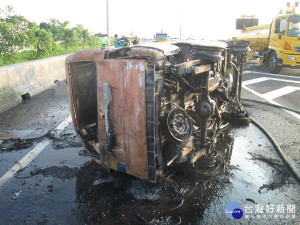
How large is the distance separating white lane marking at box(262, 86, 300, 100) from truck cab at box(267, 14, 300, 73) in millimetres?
3032

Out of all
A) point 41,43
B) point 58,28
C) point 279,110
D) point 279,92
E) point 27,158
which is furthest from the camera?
point 58,28

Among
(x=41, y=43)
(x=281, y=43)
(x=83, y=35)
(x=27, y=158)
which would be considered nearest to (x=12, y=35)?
(x=41, y=43)

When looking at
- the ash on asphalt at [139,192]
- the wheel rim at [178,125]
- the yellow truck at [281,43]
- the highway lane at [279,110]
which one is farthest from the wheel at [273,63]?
the wheel rim at [178,125]

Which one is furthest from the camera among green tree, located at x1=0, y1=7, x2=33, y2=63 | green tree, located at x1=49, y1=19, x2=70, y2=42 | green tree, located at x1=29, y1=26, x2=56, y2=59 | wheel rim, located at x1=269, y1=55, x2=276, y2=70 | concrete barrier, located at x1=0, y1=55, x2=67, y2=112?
green tree, located at x1=49, y1=19, x2=70, y2=42

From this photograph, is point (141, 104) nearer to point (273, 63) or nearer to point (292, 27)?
point (292, 27)

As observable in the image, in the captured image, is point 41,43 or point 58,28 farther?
point 58,28

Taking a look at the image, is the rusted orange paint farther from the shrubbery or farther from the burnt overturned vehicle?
the shrubbery

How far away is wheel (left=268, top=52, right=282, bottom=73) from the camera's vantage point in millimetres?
12395

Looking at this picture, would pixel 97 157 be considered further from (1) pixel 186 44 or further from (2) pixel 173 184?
(1) pixel 186 44

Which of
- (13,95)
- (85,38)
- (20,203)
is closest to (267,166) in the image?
(20,203)

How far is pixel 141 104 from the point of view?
2.81 meters

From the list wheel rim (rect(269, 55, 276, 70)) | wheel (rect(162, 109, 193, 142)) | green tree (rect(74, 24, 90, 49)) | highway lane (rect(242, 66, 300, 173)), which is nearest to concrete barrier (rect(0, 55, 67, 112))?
wheel (rect(162, 109, 193, 142))

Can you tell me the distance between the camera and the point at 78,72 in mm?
3562

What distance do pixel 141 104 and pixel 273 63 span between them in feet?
39.0
